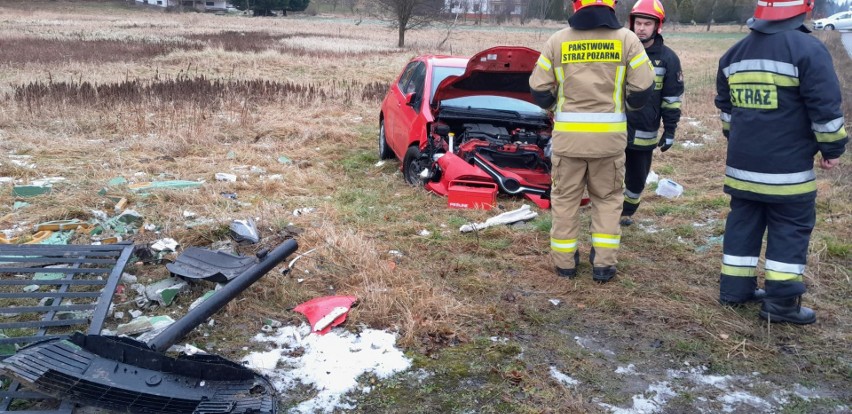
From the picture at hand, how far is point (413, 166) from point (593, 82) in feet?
9.63

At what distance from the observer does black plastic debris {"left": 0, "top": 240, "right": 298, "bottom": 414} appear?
2577mm

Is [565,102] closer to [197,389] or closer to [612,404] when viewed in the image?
[612,404]

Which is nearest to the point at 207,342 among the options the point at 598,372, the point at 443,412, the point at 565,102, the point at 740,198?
the point at 443,412

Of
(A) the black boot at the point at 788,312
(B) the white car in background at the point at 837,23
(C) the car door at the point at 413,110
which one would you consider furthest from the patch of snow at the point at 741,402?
(B) the white car in background at the point at 837,23

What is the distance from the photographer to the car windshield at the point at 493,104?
6852 mm

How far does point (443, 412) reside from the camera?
116 inches

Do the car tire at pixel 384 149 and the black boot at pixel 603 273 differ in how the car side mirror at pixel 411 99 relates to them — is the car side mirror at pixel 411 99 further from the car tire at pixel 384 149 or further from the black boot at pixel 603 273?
the black boot at pixel 603 273

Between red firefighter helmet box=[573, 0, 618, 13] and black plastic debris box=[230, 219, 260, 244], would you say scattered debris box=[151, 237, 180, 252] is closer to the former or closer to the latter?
black plastic debris box=[230, 219, 260, 244]

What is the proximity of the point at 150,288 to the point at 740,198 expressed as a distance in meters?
3.73

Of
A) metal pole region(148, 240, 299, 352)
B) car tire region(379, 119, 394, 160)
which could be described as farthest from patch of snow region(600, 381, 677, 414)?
car tire region(379, 119, 394, 160)

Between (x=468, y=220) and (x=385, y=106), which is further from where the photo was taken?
(x=385, y=106)

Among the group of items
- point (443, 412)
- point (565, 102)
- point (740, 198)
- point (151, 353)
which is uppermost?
point (565, 102)

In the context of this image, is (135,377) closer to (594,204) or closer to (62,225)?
(62,225)

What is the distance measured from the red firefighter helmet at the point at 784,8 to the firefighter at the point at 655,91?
124cm
